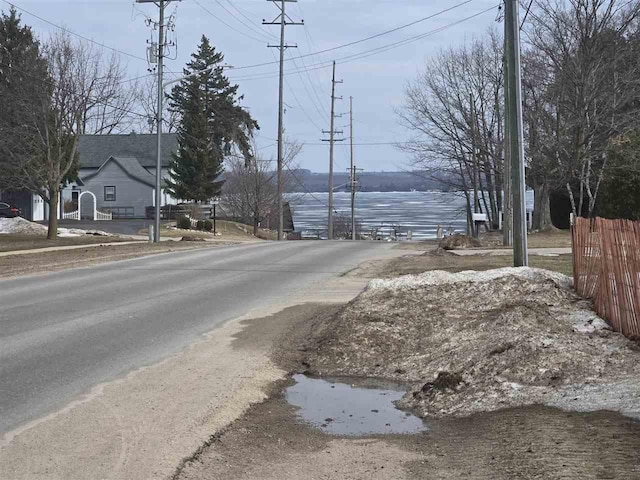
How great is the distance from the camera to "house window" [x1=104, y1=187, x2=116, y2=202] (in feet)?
228

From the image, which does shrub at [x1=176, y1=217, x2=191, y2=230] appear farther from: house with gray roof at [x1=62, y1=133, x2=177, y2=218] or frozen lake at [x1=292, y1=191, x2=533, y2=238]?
frozen lake at [x1=292, y1=191, x2=533, y2=238]

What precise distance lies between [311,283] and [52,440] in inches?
457

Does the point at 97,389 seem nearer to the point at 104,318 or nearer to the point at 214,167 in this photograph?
the point at 104,318

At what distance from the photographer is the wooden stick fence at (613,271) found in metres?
8.84

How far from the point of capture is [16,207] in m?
54.8

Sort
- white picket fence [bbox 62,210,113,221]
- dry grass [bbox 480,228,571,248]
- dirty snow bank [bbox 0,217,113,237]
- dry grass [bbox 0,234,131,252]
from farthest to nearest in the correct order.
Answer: white picket fence [bbox 62,210,113,221], dirty snow bank [bbox 0,217,113,237], dry grass [bbox 0,234,131,252], dry grass [bbox 480,228,571,248]

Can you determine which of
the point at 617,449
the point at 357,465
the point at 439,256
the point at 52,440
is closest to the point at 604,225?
the point at 617,449

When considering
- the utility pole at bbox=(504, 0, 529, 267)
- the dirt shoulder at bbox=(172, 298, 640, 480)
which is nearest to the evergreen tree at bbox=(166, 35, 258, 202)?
the utility pole at bbox=(504, 0, 529, 267)

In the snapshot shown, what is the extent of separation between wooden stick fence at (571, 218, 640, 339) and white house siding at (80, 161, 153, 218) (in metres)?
60.6

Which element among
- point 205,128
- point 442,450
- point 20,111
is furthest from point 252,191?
point 442,450

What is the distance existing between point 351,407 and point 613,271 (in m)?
4.11

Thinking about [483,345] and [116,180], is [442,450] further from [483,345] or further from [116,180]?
[116,180]

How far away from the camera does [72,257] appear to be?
25.1 m

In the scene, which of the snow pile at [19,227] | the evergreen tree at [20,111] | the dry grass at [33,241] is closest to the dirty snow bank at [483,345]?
the dry grass at [33,241]
